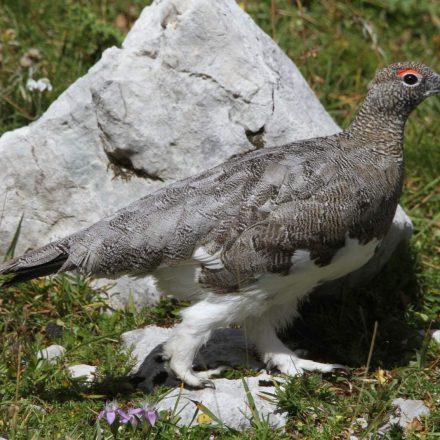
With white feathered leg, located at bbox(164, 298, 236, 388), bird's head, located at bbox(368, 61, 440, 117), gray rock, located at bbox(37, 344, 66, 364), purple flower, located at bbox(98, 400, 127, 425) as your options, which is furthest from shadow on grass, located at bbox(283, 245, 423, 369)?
purple flower, located at bbox(98, 400, 127, 425)

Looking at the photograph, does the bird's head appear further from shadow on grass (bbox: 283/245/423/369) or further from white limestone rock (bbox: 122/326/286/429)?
white limestone rock (bbox: 122/326/286/429)

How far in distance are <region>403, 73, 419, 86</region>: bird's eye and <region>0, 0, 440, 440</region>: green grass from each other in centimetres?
121

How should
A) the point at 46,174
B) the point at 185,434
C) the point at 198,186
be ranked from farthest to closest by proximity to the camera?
the point at 46,174, the point at 198,186, the point at 185,434

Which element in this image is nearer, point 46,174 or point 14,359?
point 14,359

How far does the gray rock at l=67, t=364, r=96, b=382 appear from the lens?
4531mm

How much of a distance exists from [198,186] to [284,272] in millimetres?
609

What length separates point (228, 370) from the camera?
4.62m

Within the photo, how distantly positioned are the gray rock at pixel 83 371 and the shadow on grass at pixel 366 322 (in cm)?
115

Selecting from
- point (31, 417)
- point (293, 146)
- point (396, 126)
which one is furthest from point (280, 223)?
point (31, 417)

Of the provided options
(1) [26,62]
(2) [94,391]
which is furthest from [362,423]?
(1) [26,62]

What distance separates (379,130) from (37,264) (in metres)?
1.83

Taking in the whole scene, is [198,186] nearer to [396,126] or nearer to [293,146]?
[293,146]

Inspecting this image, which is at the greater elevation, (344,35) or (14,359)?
(344,35)

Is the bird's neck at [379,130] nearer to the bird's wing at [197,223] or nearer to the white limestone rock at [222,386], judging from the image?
the bird's wing at [197,223]
